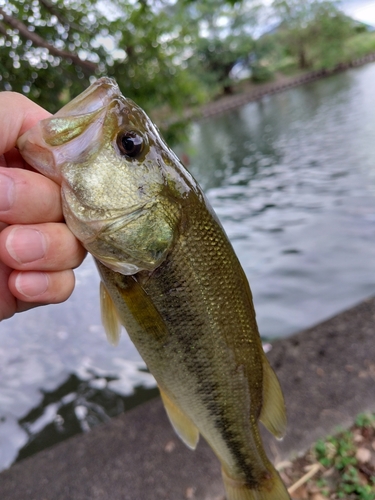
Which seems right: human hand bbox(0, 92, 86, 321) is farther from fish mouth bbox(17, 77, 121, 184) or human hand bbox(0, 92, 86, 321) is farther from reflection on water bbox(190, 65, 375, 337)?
reflection on water bbox(190, 65, 375, 337)

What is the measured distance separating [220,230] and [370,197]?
29.4ft

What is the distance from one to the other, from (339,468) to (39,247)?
2.59 m

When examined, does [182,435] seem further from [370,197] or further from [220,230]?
[370,197]

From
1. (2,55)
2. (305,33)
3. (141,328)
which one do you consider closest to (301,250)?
(2,55)

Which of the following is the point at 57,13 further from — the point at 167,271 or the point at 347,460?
the point at 347,460

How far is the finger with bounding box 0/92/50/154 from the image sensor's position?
1.53 meters

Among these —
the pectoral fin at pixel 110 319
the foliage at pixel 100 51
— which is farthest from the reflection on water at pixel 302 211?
the pectoral fin at pixel 110 319

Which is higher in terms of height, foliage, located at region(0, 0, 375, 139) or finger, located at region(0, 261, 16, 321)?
foliage, located at region(0, 0, 375, 139)

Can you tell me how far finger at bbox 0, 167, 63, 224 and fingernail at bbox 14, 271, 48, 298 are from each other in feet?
0.73

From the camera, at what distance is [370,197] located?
31.1 ft

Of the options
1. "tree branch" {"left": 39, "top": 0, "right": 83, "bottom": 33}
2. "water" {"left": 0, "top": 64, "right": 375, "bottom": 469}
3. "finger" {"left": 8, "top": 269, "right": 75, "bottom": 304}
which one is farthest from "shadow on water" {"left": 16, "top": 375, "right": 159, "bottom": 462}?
"tree branch" {"left": 39, "top": 0, "right": 83, "bottom": 33}

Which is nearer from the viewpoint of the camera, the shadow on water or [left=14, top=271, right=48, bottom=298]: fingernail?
[left=14, top=271, right=48, bottom=298]: fingernail

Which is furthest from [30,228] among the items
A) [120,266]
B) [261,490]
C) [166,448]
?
[166,448]

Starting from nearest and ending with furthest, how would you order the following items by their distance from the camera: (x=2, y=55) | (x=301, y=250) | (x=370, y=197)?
(x=2, y=55), (x=301, y=250), (x=370, y=197)
